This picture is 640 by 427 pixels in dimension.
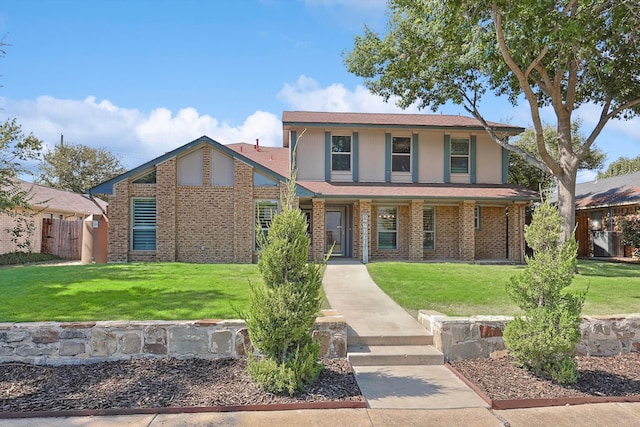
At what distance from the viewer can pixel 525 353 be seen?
5.20 meters

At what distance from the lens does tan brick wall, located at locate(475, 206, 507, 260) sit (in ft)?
58.4

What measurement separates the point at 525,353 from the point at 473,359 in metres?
0.86

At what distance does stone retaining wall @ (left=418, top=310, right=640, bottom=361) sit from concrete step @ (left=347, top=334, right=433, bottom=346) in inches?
6.3

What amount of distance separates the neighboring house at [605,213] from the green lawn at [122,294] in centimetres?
1644

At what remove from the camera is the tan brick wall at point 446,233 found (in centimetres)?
1733

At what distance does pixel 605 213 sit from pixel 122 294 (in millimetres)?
21512

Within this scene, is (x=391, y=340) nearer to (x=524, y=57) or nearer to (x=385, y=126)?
(x=524, y=57)

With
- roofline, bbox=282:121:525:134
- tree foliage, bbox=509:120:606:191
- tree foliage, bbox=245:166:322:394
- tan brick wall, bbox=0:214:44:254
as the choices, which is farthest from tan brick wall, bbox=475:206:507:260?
tan brick wall, bbox=0:214:44:254

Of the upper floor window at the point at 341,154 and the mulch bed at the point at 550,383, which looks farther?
the upper floor window at the point at 341,154

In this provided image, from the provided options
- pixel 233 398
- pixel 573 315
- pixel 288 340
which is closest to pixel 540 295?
pixel 573 315

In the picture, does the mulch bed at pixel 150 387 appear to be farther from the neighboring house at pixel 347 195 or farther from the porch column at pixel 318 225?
the porch column at pixel 318 225

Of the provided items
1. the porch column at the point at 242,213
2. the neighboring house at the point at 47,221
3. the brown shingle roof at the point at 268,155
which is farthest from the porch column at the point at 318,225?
the neighboring house at the point at 47,221

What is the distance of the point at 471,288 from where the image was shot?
30.9 ft

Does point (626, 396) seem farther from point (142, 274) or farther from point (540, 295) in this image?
point (142, 274)
